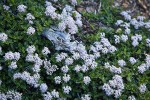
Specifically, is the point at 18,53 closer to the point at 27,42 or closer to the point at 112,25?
the point at 27,42

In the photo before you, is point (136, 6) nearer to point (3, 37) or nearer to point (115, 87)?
point (115, 87)

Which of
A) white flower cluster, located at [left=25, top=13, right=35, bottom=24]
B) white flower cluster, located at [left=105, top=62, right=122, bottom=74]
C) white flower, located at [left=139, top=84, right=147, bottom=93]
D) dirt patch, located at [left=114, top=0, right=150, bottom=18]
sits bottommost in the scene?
white flower, located at [left=139, top=84, right=147, bottom=93]

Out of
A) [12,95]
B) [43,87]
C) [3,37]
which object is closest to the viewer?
[12,95]

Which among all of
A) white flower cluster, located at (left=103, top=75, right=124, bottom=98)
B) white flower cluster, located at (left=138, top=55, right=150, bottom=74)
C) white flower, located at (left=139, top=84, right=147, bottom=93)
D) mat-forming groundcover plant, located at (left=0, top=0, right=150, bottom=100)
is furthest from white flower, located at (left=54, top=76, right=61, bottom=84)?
white flower cluster, located at (left=138, top=55, right=150, bottom=74)

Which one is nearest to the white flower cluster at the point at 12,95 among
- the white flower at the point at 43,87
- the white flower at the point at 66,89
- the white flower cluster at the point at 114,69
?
the white flower at the point at 43,87

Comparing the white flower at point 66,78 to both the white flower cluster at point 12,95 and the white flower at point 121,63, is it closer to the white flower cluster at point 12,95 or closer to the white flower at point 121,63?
the white flower cluster at point 12,95

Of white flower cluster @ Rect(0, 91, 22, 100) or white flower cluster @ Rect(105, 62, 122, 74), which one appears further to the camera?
white flower cluster @ Rect(105, 62, 122, 74)

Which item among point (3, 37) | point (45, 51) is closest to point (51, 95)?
point (45, 51)

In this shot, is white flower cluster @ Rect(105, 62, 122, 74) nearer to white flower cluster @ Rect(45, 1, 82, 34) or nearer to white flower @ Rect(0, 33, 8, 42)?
white flower cluster @ Rect(45, 1, 82, 34)
